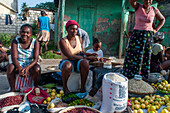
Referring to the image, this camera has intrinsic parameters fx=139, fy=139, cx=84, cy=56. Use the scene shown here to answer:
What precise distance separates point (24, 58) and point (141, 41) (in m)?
2.42

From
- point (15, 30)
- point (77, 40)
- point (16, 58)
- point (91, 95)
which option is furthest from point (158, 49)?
point (15, 30)

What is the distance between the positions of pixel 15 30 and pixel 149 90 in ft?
30.2

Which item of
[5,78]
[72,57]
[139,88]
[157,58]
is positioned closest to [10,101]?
[72,57]

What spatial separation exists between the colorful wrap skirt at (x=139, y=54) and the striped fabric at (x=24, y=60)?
6.67ft

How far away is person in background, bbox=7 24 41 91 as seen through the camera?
2.41 metres

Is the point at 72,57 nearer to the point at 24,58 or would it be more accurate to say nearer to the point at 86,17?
the point at 24,58

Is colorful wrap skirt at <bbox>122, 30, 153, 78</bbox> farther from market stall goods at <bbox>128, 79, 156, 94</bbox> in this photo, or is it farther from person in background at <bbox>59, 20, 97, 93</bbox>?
person in background at <bbox>59, 20, 97, 93</bbox>

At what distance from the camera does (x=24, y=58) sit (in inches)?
104

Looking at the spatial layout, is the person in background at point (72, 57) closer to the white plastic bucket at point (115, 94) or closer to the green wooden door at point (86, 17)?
the white plastic bucket at point (115, 94)

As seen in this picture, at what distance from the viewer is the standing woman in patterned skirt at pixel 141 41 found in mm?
2904

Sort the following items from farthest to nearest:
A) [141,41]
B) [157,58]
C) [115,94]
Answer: [157,58]
[141,41]
[115,94]

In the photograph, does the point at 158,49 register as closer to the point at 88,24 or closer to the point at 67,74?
the point at 67,74

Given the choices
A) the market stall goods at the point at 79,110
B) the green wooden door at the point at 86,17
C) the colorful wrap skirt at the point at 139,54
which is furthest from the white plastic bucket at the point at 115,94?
the green wooden door at the point at 86,17

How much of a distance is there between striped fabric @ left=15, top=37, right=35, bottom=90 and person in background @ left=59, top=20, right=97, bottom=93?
0.60 meters
